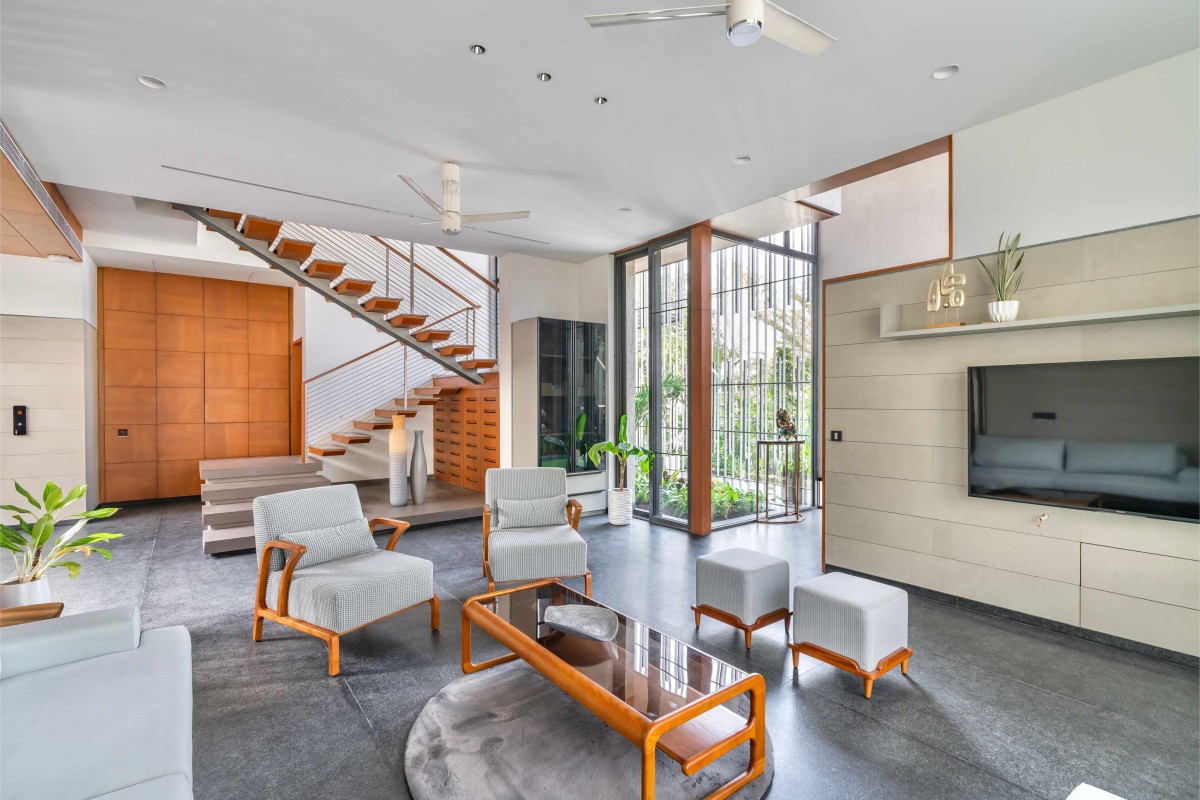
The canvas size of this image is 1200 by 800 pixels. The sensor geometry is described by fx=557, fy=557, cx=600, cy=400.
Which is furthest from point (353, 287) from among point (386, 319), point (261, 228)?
point (261, 228)

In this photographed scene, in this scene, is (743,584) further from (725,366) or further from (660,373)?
(725,366)

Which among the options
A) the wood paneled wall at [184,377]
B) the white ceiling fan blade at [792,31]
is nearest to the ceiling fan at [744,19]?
the white ceiling fan blade at [792,31]

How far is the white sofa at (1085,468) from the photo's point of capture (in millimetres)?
2859

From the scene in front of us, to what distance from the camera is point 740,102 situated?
3.26 metres

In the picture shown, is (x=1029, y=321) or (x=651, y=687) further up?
(x=1029, y=321)

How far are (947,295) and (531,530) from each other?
3.33m

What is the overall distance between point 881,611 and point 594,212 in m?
3.99

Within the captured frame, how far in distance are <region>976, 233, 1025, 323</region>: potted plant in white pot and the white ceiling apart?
823 mm

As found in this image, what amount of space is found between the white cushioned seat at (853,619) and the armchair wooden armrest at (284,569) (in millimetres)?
2702

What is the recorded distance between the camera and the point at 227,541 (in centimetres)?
495

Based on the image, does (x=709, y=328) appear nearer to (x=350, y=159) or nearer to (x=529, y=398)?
(x=529, y=398)

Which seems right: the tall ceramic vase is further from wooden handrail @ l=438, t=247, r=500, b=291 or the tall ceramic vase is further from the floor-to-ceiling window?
the floor-to-ceiling window

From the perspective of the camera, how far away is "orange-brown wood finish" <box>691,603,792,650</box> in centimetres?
311


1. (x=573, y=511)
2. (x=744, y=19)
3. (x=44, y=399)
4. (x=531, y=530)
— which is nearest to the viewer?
(x=744, y=19)
